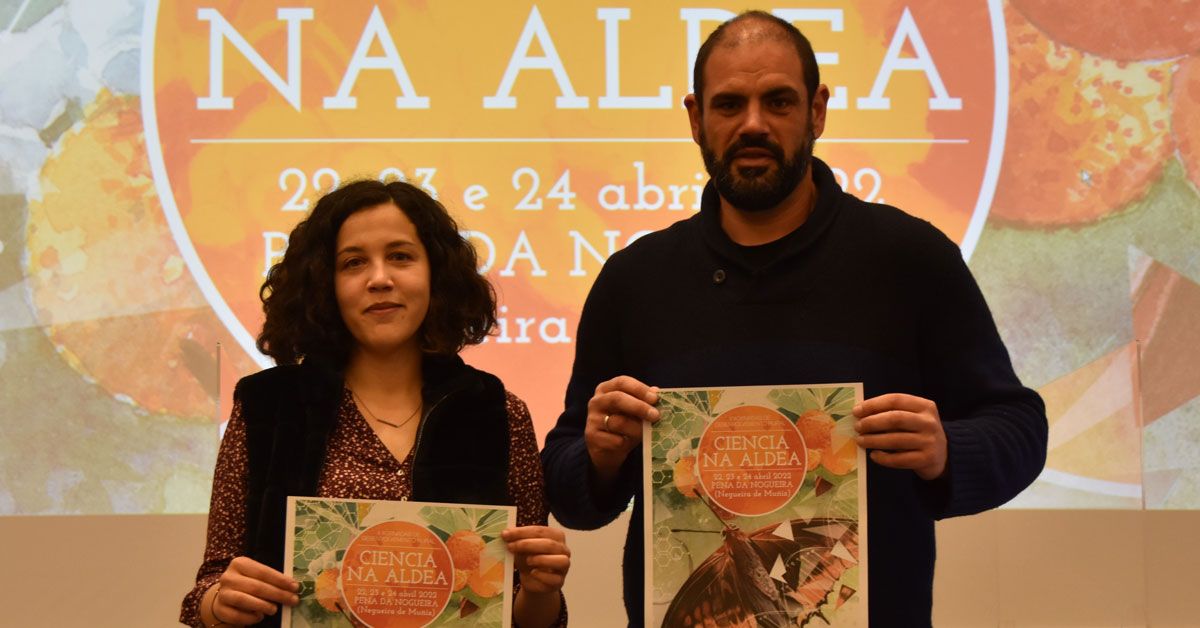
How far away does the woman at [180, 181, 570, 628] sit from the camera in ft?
5.64

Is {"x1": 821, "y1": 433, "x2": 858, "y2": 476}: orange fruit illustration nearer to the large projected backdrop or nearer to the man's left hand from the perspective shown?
the man's left hand

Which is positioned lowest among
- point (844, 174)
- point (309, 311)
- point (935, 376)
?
point (935, 376)

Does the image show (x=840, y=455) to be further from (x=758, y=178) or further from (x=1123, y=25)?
(x=1123, y=25)

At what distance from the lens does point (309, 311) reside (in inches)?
73.6

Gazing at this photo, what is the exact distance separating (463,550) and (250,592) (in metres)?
0.28

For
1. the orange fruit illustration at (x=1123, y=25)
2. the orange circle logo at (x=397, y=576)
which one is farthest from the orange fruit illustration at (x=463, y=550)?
the orange fruit illustration at (x=1123, y=25)

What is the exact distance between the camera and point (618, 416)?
1.64 meters

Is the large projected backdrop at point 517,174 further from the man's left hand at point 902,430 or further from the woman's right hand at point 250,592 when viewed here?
the man's left hand at point 902,430

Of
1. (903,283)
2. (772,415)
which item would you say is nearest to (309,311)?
(772,415)

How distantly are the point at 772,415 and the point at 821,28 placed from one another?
1.99 meters

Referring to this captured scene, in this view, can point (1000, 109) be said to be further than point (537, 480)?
Yes

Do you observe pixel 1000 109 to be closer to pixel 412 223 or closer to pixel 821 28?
pixel 821 28

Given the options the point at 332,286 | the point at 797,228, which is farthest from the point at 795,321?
the point at 332,286

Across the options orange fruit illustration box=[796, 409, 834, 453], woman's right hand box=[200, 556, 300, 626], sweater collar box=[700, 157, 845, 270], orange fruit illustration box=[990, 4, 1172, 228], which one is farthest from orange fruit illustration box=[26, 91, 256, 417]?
orange fruit illustration box=[990, 4, 1172, 228]
